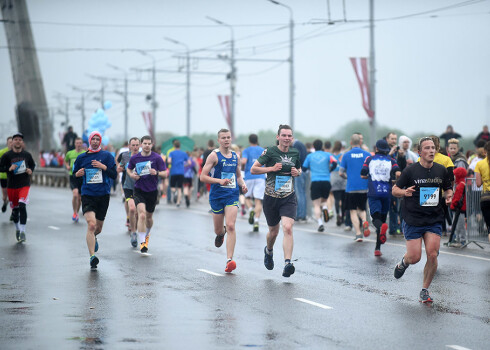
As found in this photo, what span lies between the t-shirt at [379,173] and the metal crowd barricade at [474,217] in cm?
157

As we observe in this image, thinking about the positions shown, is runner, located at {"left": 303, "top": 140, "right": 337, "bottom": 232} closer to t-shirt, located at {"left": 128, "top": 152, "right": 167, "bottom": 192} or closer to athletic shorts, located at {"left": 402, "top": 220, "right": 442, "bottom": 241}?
t-shirt, located at {"left": 128, "top": 152, "right": 167, "bottom": 192}

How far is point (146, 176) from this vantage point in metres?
15.4

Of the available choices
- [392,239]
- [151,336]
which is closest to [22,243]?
[392,239]

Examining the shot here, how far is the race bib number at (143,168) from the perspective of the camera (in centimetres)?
1531

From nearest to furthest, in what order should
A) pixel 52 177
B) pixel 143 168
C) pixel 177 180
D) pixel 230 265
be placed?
pixel 230 265 < pixel 143 168 < pixel 177 180 < pixel 52 177

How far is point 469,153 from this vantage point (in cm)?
2256

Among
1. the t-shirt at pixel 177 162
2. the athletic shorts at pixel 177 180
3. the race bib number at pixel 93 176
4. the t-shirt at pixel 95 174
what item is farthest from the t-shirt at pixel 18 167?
the athletic shorts at pixel 177 180

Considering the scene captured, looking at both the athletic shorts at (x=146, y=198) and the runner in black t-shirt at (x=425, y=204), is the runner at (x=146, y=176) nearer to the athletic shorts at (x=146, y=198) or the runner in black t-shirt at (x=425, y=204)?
the athletic shorts at (x=146, y=198)

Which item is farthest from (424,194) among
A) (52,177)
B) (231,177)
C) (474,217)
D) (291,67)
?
(52,177)

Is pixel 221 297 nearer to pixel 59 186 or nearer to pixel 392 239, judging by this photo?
pixel 392 239

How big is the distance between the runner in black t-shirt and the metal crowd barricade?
5.76 metres

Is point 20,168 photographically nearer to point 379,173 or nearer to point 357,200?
point 357,200

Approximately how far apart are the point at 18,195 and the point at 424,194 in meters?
9.27

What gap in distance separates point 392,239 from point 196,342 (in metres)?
10.6
